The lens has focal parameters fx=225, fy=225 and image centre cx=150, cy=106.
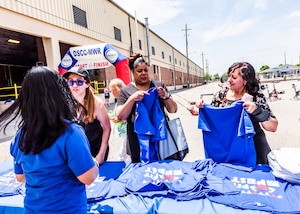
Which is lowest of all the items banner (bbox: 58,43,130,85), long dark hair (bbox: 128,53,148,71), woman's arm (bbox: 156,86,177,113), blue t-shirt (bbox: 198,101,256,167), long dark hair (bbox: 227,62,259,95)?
blue t-shirt (bbox: 198,101,256,167)

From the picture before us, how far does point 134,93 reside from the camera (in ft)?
6.76

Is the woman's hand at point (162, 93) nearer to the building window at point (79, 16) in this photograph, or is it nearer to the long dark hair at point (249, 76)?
the long dark hair at point (249, 76)

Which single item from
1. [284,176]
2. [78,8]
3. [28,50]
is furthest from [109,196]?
[28,50]

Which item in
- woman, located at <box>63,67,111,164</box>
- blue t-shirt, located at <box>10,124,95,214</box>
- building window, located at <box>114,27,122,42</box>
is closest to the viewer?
blue t-shirt, located at <box>10,124,95,214</box>

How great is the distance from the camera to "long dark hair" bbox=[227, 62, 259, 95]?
6.41 feet

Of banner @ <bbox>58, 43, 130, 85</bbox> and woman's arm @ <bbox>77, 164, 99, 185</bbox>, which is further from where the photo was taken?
banner @ <bbox>58, 43, 130, 85</bbox>

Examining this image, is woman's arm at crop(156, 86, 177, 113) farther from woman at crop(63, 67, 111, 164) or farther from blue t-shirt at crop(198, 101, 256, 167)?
woman at crop(63, 67, 111, 164)

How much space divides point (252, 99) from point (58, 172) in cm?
164

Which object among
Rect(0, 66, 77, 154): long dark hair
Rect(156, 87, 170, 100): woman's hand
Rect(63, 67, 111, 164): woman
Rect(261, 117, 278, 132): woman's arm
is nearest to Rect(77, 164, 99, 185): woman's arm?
Rect(0, 66, 77, 154): long dark hair

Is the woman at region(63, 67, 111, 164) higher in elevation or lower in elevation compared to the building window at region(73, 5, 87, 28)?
lower

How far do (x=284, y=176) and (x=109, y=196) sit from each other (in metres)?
1.20

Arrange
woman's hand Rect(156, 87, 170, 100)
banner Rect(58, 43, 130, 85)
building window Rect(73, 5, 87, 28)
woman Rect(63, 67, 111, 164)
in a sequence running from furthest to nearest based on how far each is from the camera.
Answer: building window Rect(73, 5, 87, 28), banner Rect(58, 43, 130, 85), woman's hand Rect(156, 87, 170, 100), woman Rect(63, 67, 111, 164)

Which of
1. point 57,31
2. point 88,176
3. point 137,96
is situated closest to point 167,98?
point 137,96

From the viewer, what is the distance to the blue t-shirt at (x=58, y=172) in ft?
3.22
